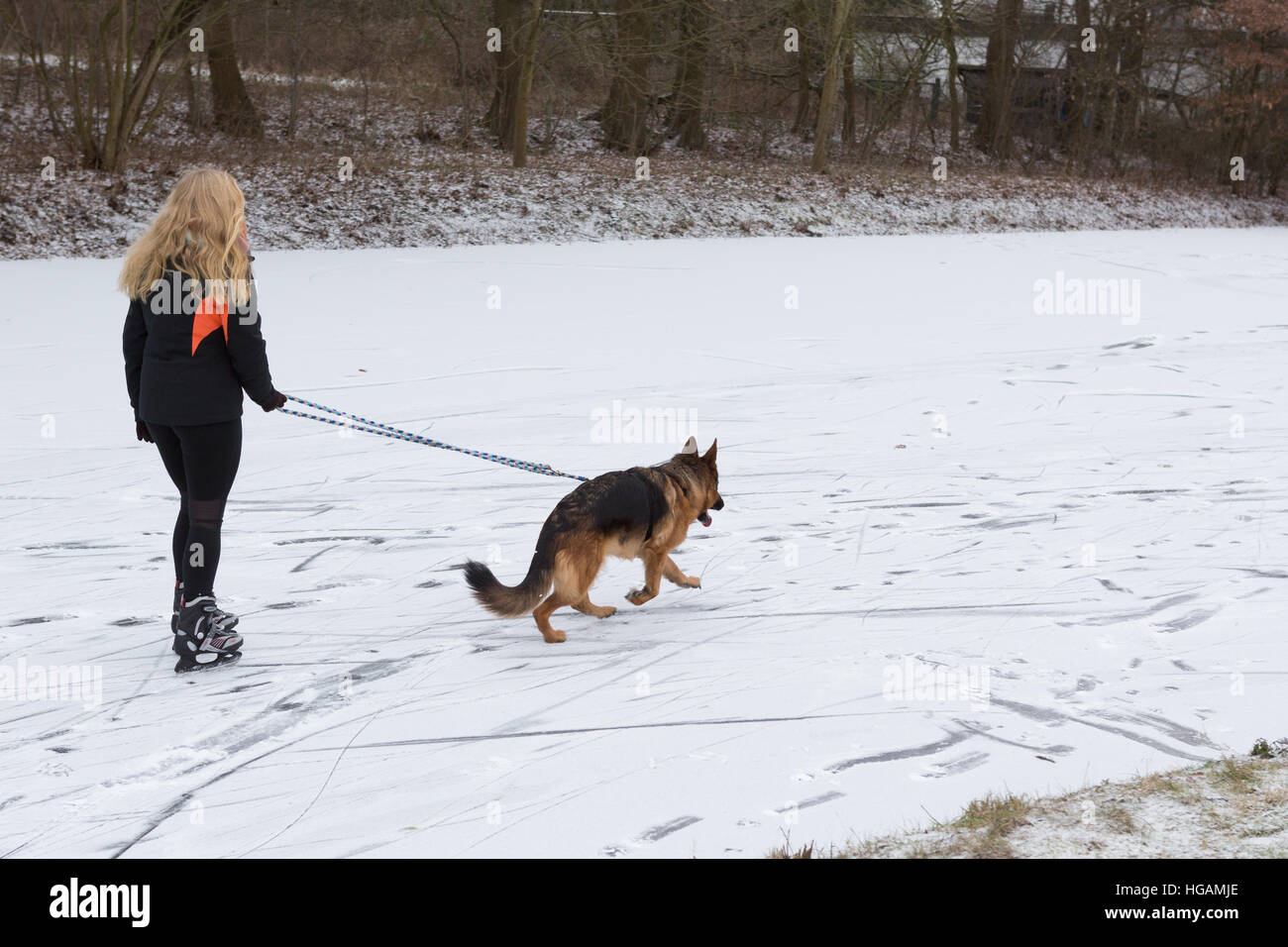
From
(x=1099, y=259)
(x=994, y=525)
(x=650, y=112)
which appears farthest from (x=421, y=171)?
(x=994, y=525)

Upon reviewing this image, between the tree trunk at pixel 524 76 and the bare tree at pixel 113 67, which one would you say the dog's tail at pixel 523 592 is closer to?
the bare tree at pixel 113 67

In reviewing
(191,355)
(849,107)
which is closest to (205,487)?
(191,355)

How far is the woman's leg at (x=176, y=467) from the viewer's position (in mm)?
4488

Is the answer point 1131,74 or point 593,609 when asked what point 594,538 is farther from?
point 1131,74

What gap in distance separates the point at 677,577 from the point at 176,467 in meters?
2.19

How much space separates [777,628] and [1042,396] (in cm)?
549

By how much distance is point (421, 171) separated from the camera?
2195 cm

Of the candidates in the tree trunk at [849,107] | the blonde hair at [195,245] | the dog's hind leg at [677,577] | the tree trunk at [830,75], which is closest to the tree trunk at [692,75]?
the tree trunk at [830,75]

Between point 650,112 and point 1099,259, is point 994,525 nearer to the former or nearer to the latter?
point 1099,259

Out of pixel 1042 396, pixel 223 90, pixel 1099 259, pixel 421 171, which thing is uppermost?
pixel 223 90

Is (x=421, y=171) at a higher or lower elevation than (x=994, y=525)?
higher

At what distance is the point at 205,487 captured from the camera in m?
4.52
